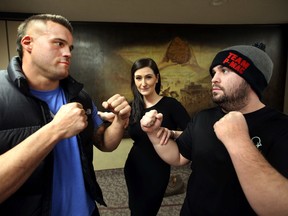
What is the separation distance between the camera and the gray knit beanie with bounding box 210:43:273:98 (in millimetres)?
1124

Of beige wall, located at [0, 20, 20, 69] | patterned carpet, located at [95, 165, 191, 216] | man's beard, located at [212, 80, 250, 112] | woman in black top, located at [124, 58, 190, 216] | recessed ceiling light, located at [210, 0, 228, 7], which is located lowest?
patterned carpet, located at [95, 165, 191, 216]

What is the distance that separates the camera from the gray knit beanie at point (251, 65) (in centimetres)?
112

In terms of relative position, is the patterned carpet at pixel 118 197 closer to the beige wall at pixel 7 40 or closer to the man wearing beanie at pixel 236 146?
the man wearing beanie at pixel 236 146

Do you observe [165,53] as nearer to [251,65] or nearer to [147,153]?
[147,153]

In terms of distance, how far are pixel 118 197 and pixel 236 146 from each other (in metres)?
2.41

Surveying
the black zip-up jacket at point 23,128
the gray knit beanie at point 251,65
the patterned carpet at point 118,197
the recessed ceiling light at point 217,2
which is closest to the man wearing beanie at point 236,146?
the gray knit beanie at point 251,65

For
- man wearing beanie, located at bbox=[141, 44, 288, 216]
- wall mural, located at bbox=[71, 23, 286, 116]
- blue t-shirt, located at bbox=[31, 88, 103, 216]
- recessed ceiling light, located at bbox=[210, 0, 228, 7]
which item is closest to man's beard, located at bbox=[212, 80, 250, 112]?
man wearing beanie, located at bbox=[141, 44, 288, 216]

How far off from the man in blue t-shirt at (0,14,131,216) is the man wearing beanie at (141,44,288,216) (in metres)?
0.44

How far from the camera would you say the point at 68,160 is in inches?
43.5

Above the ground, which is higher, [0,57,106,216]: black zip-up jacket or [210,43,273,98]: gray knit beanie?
[210,43,273,98]: gray knit beanie

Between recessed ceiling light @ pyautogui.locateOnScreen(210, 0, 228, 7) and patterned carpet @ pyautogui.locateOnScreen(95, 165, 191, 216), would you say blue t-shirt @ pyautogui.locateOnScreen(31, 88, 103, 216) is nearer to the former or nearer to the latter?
patterned carpet @ pyautogui.locateOnScreen(95, 165, 191, 216)

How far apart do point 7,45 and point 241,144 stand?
3.09 metres

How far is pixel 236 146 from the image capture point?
878 mm

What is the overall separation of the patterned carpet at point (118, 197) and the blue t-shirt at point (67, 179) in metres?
1.59
